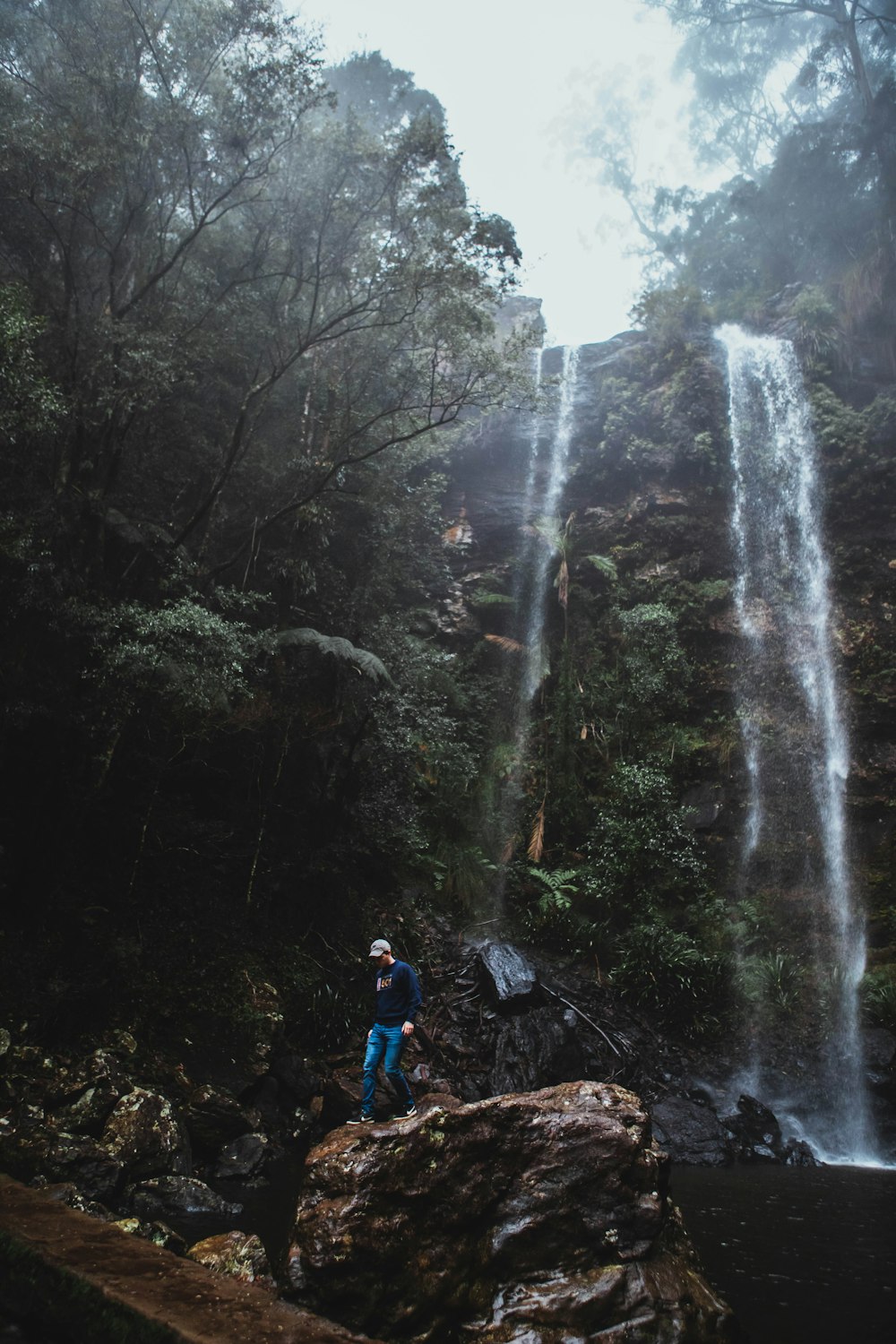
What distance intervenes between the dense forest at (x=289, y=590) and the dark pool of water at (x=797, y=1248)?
11.1 ft

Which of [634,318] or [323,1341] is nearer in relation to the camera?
[323,1341]

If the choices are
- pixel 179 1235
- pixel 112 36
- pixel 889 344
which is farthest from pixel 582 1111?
pixel 889 344

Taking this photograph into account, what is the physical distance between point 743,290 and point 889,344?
5.28m

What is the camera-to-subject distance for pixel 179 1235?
173 inches

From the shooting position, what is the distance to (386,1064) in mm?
5418

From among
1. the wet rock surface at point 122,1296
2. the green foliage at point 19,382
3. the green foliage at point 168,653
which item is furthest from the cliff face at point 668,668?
the green foliage at point 19,382

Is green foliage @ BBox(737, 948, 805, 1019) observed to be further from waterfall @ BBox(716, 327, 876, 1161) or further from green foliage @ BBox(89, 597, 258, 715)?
green foliage @ BBox(89, 597, 258, 715)

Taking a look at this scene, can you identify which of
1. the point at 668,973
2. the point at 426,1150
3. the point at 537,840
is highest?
the point at 537,840

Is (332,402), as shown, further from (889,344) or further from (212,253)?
(889,344)

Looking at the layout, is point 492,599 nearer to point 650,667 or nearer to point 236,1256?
point 650,667

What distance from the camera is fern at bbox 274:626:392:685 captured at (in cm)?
1090

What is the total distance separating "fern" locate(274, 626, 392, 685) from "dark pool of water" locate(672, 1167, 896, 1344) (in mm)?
7065

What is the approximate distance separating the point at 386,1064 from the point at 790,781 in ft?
33.7

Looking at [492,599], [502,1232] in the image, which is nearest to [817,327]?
[492,599]
